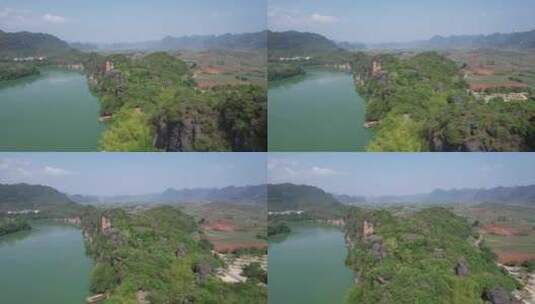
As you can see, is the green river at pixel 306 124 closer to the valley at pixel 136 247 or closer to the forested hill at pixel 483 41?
the valley at pixel 136 247

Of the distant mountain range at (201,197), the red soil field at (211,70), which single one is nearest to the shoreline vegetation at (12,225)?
the distant mountain range at (201,197)

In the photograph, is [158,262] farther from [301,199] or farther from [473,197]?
[473,197]

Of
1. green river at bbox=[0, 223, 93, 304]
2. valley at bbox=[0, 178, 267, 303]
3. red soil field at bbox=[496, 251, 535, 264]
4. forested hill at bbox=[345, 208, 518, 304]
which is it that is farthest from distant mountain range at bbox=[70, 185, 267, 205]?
red soil field at bbox=[496, 251, 535, 264]

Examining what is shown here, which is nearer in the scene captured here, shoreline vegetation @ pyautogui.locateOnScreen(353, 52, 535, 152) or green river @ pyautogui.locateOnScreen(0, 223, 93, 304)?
green river @ pyautogui.locateOnScreen(0, 223, 93, 304)

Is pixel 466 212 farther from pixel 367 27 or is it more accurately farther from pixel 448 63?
pixel 367 27

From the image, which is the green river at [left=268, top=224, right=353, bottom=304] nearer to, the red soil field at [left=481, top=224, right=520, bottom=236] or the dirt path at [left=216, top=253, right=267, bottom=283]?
the dirt path at [left=216, top=253, right=267, bottom=283]

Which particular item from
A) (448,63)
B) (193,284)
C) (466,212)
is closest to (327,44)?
(448,63)

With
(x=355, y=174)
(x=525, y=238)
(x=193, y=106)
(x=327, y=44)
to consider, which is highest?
(x=327, y=44)
